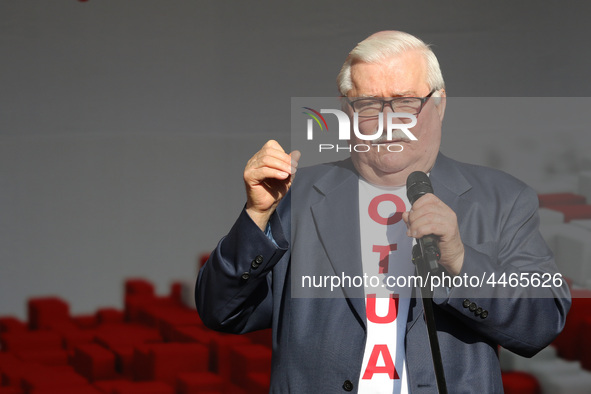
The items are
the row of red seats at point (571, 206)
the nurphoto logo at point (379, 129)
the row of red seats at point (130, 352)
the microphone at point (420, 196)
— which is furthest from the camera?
the row of red seats at point (130, 352)

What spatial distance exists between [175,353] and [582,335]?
5.17 feet

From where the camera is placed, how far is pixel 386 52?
142 centimetres

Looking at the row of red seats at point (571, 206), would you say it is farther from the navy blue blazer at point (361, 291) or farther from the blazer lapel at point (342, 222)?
the blazer lapel at point (342, 222)

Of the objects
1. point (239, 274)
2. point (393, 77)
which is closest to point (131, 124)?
point (239, 274)

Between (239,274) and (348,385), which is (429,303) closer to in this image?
(348,385)

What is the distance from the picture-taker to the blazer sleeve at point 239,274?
1463 mm

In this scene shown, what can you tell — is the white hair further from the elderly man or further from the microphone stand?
the microphone stand

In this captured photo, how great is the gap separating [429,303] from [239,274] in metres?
0.36

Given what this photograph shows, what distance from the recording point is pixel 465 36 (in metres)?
2.64

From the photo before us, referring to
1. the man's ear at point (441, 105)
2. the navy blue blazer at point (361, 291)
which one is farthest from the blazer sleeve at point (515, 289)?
the man's ear at point (441, 105)

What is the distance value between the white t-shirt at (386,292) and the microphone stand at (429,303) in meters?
0.09

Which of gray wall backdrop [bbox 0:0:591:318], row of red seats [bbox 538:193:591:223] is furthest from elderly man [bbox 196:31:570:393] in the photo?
gray wall backdrop [bbox 0:0:591:318]

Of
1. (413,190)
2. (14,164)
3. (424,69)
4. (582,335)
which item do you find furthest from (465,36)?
(14,164)

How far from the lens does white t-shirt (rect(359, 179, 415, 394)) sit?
56.3 inches
